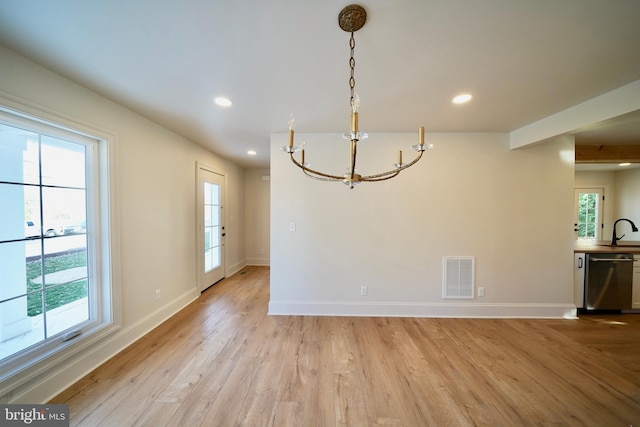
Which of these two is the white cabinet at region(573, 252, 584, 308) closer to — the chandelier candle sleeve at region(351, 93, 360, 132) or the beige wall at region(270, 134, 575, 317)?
the beige wall at region(270, 134, 575, 317)

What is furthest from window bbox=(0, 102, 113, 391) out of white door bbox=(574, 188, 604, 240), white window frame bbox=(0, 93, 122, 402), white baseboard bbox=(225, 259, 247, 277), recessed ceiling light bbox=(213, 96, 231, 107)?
white door bbox=(574, 188, 604, 240)

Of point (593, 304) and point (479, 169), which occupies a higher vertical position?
point (479, 169)

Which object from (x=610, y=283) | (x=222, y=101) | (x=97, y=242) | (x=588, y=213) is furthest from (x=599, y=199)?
(x=97, y=242)

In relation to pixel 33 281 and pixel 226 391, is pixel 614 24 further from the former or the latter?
pixel 33 281

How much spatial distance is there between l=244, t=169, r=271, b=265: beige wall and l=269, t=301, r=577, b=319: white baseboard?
2531 mm

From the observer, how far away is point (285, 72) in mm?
1574

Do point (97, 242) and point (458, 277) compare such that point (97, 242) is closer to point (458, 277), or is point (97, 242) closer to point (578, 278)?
point (458, 277)

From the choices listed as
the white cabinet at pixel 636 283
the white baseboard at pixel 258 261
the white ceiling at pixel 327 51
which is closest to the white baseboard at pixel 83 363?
the white ceiling at pixel 327 51

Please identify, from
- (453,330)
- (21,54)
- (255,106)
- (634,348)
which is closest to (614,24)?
(255,106)

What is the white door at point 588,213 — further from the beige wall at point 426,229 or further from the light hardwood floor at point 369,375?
the beige wall at point 426,229

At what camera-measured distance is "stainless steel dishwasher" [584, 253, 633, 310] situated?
2.82 metres

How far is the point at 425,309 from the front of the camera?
282cm

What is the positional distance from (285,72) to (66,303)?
257 cm

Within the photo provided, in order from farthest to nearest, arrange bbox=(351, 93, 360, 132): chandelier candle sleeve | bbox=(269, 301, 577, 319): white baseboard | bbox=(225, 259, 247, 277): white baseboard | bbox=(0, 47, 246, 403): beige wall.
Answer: bbox=(225, 259, 247, 277): white baseboard, bbox=(269, 301, 577, 319): white baseboard, bbox=(0, 47, 246, 403): beige wall, bbox=(351, 93, 360, 132): chandelier candle sleeve
